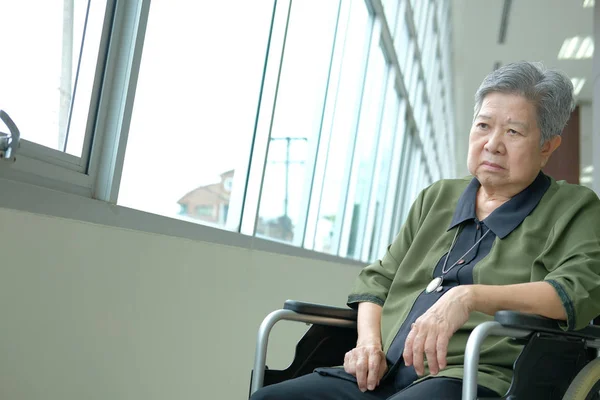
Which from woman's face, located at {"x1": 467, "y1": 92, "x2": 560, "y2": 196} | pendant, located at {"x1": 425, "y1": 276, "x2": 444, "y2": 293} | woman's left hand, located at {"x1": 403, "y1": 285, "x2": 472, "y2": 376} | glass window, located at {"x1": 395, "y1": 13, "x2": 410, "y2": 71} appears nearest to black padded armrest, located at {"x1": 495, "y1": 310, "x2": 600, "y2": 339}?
woman's left hand, located at {"x1": 403, "y1": 285, "x2": 472, "y2": 376}

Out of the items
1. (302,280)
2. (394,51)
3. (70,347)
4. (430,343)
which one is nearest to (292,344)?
(302,280)

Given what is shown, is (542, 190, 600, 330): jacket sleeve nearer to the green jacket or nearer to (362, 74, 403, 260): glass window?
the green jacket

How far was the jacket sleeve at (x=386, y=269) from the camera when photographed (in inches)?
60.3

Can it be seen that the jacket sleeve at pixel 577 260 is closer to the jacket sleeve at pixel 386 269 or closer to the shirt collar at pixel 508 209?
the shirt collar at pixel 508 209

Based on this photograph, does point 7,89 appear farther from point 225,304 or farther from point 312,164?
point 312,164

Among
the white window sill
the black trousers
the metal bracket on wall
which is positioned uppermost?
the metal bracket on wall

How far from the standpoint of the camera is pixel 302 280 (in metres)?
3.36

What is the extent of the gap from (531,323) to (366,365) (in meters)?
0.36

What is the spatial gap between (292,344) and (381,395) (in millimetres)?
1869

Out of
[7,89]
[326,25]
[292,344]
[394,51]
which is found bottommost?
[292,344]

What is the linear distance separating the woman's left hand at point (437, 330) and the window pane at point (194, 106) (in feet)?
3.38

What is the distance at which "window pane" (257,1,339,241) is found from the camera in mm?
3332

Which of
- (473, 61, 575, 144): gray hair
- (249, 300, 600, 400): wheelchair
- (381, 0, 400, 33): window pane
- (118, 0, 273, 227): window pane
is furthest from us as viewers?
(381, 0, 400, 33): window pane

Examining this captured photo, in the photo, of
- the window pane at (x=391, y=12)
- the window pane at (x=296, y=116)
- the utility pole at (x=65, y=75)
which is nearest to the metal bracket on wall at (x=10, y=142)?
the utility pole at (x=65, y=75)
